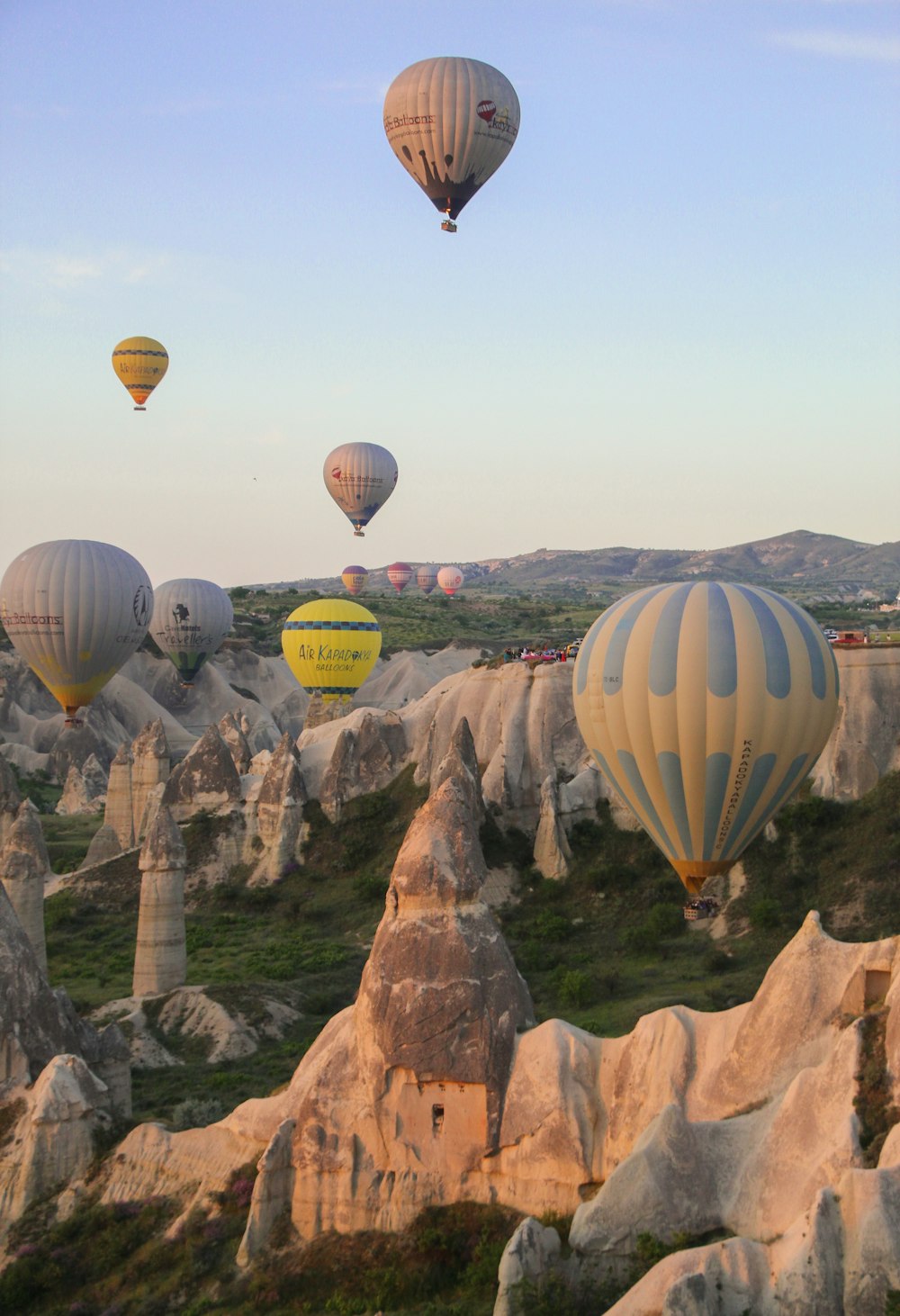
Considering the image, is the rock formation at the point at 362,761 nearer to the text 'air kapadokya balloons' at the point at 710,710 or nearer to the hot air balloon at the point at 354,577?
the text 'air kapadokya balloons' at the point at 710,710

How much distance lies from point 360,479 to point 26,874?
54041 millimetres

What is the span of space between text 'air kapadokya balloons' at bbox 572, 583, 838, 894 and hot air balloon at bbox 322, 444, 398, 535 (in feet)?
176

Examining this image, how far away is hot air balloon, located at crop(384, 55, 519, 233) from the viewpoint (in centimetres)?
5462

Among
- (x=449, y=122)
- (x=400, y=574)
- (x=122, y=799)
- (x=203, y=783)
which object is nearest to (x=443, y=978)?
(x=203, y=783)

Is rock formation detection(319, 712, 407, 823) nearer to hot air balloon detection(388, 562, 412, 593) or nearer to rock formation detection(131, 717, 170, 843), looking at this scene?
rock formation detection(131, 717, 170, 843)

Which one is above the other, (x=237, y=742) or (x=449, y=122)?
(x=449, y=122)

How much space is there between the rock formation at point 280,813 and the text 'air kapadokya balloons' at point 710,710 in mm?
19514

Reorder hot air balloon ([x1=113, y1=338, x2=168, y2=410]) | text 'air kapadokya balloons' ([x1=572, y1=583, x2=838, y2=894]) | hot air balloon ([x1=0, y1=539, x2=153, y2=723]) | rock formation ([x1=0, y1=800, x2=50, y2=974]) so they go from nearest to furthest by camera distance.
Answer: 1. text 'air kapadokya balloons' ([x1=572, y1=583, x2=838, y2=894])
2. rock formation ([x1=0, y1=800, x2=50, y2=974])
3. hot air balloon ([x1=0, y1=539, x2=153, y2=723])
4. hot air balloon ([x1=113, y1=338, x2=168, y2=410])

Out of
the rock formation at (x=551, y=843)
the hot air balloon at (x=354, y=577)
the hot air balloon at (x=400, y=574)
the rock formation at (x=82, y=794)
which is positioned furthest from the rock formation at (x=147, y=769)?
the hot air balloon at (x=400, y=574)

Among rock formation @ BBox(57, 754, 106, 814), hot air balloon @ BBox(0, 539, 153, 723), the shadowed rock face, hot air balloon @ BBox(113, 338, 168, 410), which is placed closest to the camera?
the shadowed rock face

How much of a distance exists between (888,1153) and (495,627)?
12342 centimetres

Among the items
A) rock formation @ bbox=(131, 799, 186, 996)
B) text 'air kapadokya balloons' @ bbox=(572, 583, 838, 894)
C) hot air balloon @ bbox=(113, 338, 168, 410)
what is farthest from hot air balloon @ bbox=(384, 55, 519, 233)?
hot air balloon @ bbox=(113, 338, 168, 410)

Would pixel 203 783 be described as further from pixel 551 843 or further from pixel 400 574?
pixel 400 574

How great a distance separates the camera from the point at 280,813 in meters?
53.0
